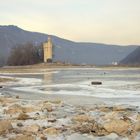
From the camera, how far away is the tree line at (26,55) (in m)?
127

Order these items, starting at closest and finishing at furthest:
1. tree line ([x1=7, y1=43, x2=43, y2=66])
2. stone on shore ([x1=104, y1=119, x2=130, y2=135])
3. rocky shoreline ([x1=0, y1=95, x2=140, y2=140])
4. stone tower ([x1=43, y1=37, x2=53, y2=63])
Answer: rocky shoreline ([x1=0, y1=95, x2=140, y2=140]) < stone on shore ([x1=104, y1=119, x2=130, y2=135]) < stone tower ([x1=43, y1=37, x2=53, y2=63]) < tree line ([x1=7, y1=43, x2=43, y2=66])

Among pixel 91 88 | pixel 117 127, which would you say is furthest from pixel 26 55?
pixel 117 127

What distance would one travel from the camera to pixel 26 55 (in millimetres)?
127375

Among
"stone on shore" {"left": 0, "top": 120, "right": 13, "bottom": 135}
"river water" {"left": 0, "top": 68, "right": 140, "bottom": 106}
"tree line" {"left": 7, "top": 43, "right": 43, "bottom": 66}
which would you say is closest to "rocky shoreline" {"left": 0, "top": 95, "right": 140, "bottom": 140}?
"stone on shore" {"left": 0, "top": 120, "right": 13, "bottom": 135}

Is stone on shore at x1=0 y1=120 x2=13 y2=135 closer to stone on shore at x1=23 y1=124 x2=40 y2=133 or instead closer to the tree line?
stone on shore at x1=23 y1=124 x2=40 y2=133

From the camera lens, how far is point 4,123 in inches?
424

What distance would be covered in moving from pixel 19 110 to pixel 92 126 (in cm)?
411

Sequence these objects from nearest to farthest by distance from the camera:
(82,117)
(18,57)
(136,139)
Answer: (136,139)
(82,117)
(18,57)

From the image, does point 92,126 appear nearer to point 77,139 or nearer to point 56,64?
point 77,139

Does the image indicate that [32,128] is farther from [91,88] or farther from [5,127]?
[91,88]

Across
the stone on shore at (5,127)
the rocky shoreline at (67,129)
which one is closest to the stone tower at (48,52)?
the rocky shoreline at (67,129)

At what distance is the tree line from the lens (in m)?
127

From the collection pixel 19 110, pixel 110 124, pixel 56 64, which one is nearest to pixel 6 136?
pixel 110 124

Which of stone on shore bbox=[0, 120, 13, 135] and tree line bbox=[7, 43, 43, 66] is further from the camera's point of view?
tree line bbox=[7, 43, 43, 66]
